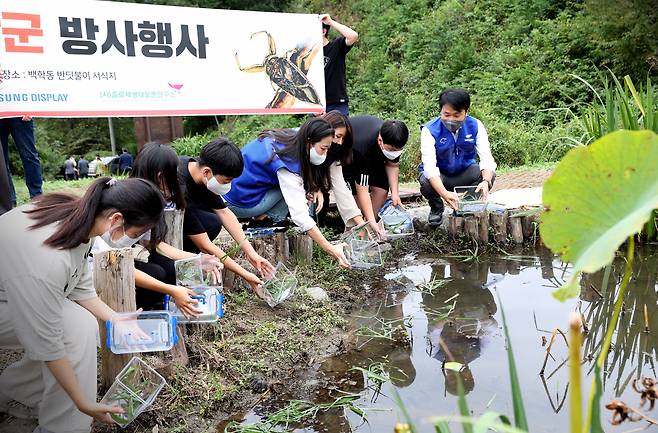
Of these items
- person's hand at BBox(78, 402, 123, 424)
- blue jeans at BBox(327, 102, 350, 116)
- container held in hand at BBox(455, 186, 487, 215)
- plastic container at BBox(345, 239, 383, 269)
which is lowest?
person's hand at BBox(78, 402, 123, 424)

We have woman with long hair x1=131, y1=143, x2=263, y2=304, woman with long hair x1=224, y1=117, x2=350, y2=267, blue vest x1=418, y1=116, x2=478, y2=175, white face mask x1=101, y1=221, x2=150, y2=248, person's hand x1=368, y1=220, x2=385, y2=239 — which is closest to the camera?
white face mask x1=101, y1=221, x2=150, y2=248

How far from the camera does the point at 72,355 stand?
234 cm

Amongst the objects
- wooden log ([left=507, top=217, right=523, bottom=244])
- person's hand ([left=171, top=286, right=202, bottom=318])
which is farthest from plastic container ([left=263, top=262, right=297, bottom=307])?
wooden log ([left=507, top=217, right=523, bottom=244])

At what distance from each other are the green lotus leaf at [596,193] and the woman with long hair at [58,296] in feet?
5.10

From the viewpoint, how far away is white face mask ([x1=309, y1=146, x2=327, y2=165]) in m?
4.10

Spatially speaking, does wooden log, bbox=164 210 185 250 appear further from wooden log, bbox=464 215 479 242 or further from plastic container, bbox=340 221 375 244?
wooden log, bbox=464 215 479 242

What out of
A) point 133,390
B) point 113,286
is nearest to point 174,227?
point 113,286

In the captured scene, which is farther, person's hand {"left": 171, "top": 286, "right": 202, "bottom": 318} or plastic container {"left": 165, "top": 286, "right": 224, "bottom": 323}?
plastic container {"left": 165, "top": 286, "right": 224, "bottom": 323}

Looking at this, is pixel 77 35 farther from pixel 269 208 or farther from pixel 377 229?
pixel 377 229

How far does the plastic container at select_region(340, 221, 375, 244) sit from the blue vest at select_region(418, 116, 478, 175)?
3.66 ft

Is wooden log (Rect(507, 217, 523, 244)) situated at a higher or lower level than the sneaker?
higher

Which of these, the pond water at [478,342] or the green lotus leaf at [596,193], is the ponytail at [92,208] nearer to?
the pond water at [478,342]

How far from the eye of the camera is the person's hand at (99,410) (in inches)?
87.6

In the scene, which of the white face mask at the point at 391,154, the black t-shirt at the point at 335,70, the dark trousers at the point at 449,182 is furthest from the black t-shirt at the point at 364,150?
the black t-shirt at the point at 335,70
